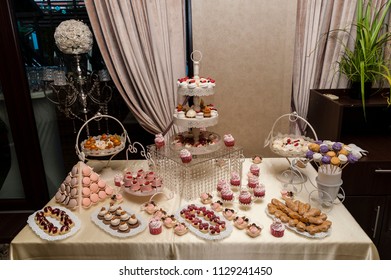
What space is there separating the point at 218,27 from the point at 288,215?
54.4 inches

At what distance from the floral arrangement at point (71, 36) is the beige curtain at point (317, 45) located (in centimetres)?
150

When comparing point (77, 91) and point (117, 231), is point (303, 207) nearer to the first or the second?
point (117, 231)

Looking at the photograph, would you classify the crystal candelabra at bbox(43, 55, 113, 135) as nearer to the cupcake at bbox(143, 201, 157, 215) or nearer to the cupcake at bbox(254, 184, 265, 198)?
the cupcake at bbox(143, 201, 157, 215)

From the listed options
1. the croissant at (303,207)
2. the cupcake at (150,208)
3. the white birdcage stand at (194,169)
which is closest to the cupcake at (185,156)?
the white birdcage stand at (194,169)

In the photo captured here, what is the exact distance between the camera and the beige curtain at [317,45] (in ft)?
8.01

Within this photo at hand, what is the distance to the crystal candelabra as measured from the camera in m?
2.62

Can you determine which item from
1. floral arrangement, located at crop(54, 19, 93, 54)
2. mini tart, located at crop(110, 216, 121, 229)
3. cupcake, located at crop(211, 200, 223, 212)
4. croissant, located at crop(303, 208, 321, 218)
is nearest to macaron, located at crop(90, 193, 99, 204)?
mini tart, located at crop(110, 216, 121, 229)

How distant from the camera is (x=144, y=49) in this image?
246 cm

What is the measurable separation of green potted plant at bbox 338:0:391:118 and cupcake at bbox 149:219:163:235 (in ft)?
5.10

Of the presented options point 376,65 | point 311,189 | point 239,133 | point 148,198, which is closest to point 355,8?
point 376,65

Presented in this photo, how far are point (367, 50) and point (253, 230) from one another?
157cm

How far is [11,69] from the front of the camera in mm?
2582
